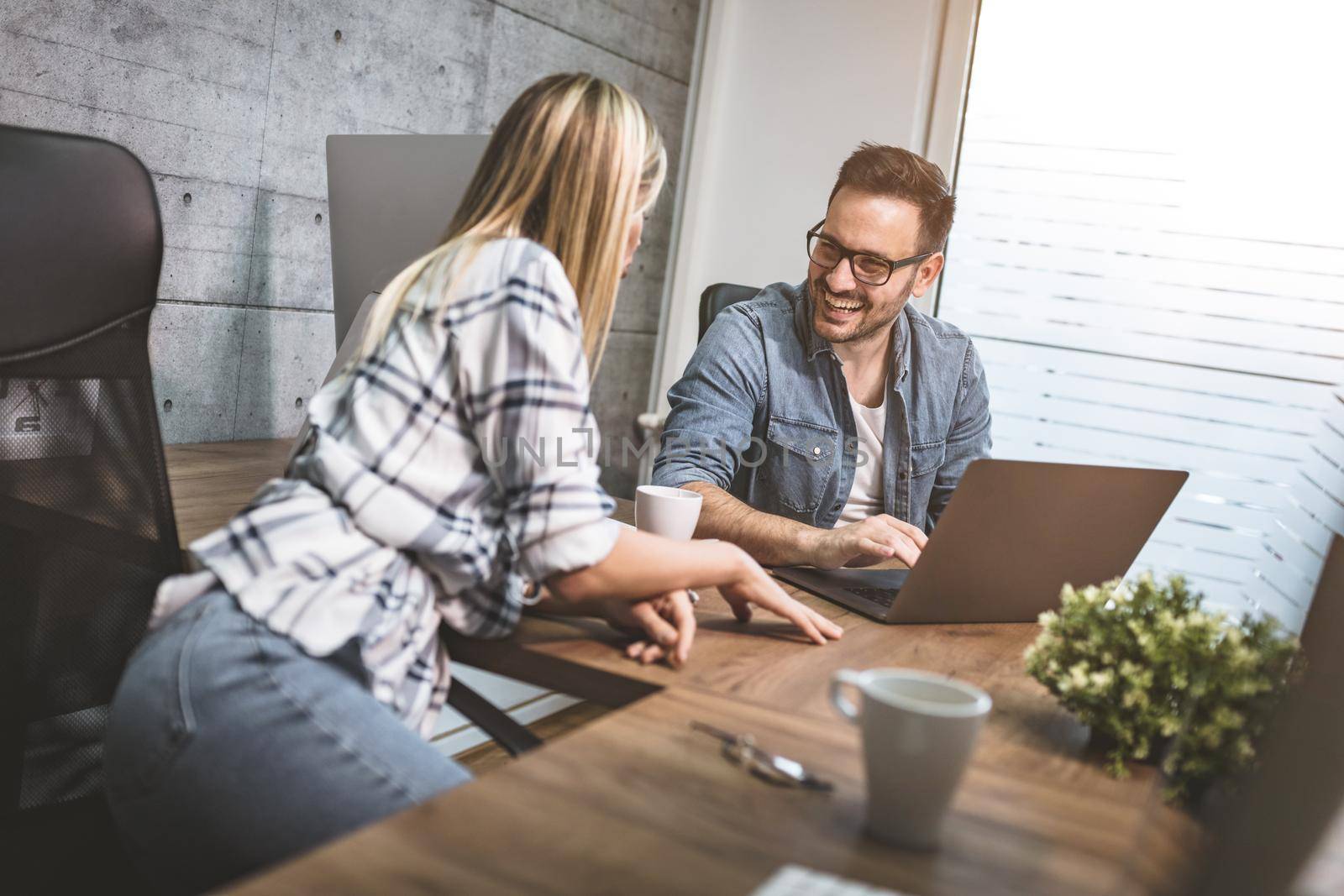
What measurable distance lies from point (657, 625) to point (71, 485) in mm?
623

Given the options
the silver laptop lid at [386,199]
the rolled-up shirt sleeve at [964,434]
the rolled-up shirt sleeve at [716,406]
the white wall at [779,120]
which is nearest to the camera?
the rolled-up shirt sleeve at [716,406]

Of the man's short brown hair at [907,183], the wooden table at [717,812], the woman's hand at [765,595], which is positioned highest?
the man's short brown hair at [907,183]

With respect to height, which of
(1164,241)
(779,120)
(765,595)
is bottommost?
(765,595)

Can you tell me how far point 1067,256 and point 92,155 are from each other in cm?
322

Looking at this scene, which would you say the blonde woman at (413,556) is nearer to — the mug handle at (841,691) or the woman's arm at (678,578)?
the woman's arm at (678,578)

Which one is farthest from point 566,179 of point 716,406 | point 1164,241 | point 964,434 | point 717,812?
point 1164,241

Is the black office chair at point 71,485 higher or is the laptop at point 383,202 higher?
the laptop at point 383,202

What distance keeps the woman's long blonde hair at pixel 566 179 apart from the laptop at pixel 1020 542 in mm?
466

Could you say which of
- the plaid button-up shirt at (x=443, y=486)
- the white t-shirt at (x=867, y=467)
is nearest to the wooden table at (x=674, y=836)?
the plaid button-up shirt at (x=443, y=486)

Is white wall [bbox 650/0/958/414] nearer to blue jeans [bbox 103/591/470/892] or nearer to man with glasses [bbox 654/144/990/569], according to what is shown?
man with glasses [bbox 654/144/990/569]

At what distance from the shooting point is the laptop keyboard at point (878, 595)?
143 cm

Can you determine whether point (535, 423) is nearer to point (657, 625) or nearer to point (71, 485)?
point (657, 625)

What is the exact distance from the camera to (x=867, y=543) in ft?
5.05

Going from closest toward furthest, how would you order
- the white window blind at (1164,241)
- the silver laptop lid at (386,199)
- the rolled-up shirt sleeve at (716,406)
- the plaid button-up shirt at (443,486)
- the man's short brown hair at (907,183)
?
the plaid button-up shirt at (443,486) → the rolled-up shirt sleeve at (716,406) → the silver laptop lid at (386,199) → the man's short brown hair at (907,183) → the white window blind at (1164,241)
